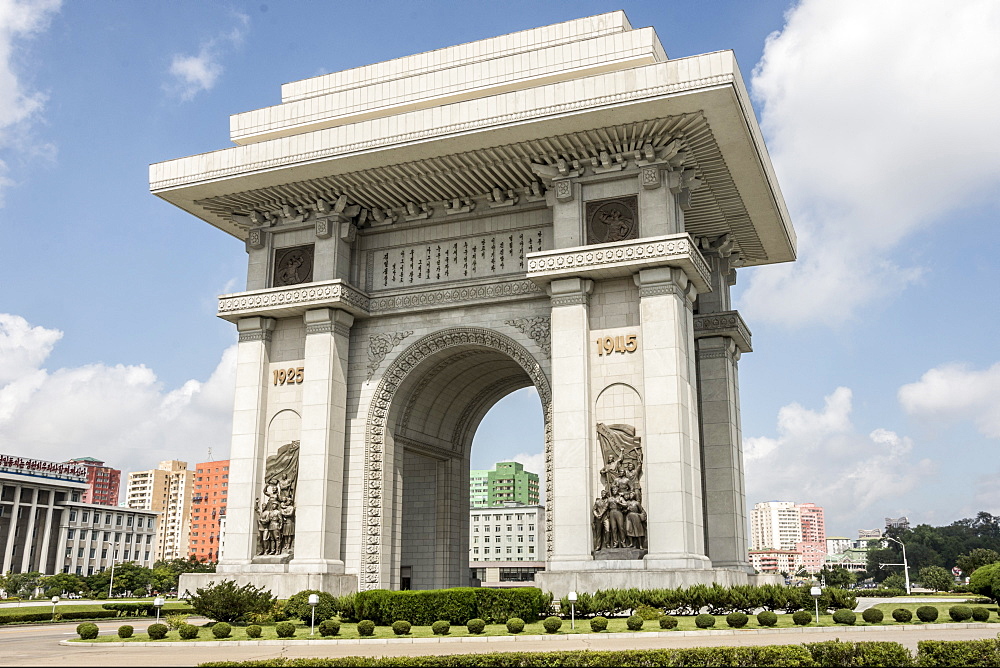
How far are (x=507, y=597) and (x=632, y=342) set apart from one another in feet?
26.2

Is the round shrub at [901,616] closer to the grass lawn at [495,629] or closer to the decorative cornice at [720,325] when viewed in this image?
the grass lawn at [495,629]

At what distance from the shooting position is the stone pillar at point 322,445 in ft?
88.9

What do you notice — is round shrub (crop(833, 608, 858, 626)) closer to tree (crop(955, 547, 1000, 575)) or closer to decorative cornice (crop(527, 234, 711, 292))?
decorative cornice (crop(527, 234, 711, 292))

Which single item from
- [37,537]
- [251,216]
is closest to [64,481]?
[37,537]

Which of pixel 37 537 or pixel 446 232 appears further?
pixel 37 537

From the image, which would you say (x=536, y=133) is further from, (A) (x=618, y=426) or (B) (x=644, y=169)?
(A) (x=618, y=426)

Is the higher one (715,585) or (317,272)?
(317,272)

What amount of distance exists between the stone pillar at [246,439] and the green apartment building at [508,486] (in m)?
119

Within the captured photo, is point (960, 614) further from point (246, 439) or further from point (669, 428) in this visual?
point (246, 439)

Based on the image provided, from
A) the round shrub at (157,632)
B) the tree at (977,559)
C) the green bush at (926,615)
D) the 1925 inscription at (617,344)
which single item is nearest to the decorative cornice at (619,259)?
the 1925 inscription at (617,344)

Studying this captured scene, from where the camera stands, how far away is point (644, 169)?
26.0 metres

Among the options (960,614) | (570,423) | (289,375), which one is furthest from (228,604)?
(960,614)

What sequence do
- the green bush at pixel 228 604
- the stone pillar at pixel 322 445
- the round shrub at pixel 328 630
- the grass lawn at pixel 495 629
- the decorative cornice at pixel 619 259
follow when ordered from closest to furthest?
the grass lawn at pixel 495 629, the round shrub at pixel 328 630, the green bush at pixel 228 604, the decorative cornice at pixel 619 259, the stone pillar at pixel 322 445

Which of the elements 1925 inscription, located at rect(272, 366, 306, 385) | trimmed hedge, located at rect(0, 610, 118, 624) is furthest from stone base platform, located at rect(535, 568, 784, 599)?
trimmed hedge, located at rect(0, 610, 118, 624)
